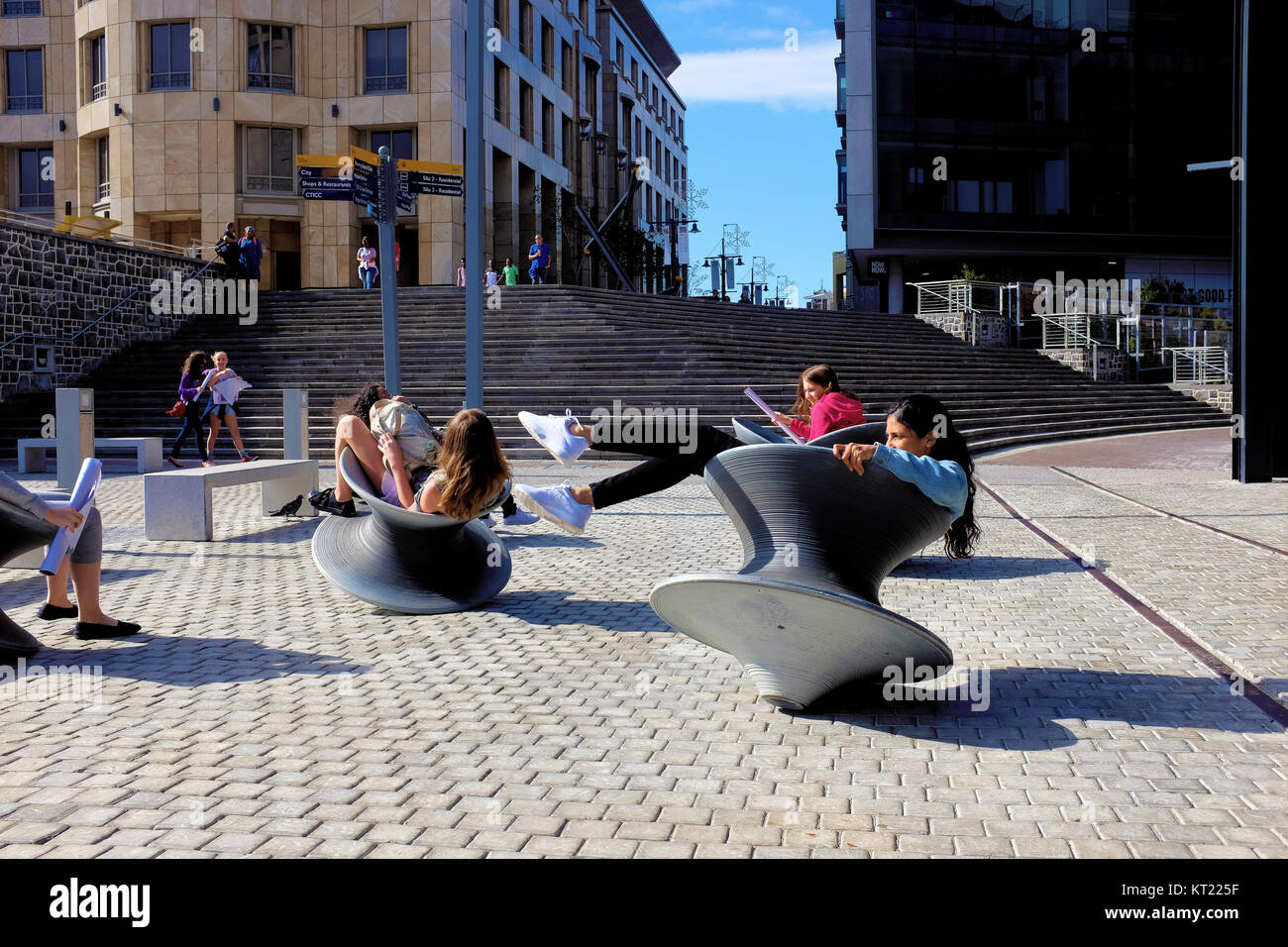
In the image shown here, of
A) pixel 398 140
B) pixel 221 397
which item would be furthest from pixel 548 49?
pixel 221 397

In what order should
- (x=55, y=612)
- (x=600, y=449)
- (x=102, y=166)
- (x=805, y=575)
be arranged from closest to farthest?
1. (x=805, y=575)
2. (x=600, y=449)
3. (x=55, y=612)
4. (x=102, y=166)

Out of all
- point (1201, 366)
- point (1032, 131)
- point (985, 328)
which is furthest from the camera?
point (1032, 131)

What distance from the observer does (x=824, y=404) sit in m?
8.02

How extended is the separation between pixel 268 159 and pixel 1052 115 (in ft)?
97.2

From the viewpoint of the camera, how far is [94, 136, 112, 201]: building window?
41.6 meters

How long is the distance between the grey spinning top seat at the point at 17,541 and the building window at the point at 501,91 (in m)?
42.4

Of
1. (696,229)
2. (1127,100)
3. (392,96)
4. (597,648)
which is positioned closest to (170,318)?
(392,96)

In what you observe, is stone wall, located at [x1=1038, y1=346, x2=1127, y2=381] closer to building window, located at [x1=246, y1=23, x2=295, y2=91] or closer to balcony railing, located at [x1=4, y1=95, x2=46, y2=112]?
building window, located at [x1=246, y1=23, x2=295, y2=91]

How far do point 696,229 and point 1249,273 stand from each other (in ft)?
142

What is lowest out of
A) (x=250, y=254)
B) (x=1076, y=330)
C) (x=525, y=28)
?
(x=1076, y=330)

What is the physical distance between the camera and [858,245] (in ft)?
148

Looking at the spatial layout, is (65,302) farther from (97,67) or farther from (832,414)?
(832,414)
